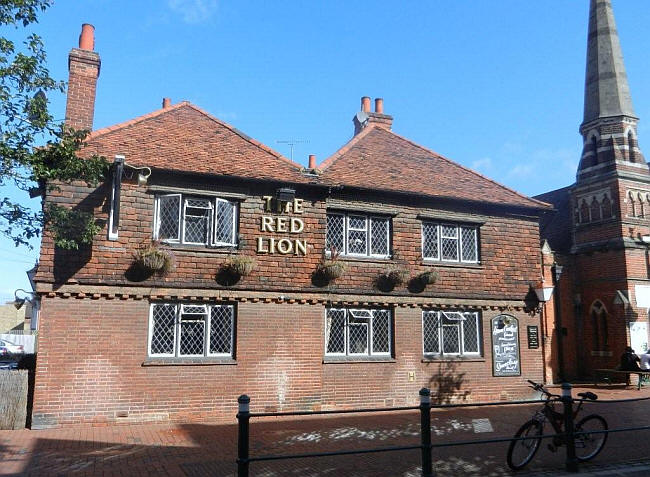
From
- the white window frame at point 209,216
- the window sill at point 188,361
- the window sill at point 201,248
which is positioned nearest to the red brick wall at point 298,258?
the window sill at point 201,248

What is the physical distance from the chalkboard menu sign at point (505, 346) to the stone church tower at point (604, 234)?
696 centimetres

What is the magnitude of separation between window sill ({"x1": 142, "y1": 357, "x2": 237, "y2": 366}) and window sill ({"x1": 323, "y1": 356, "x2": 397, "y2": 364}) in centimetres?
253

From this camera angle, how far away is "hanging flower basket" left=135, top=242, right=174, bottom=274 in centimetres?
1265

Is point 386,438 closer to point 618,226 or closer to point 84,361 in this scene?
point 84,361

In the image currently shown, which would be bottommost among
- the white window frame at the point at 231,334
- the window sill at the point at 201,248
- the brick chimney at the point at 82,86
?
the white window frame at the point at 231,334

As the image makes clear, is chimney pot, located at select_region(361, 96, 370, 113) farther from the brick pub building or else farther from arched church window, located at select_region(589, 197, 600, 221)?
arched church window, located at select_region(589, 197, 600, 221)

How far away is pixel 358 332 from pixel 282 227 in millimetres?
3496

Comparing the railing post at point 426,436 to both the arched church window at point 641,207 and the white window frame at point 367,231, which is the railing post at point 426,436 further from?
the arched church window at point 641,207

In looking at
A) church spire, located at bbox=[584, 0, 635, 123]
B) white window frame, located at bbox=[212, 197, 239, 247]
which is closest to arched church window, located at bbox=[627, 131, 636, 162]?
church spire, located at bbox=[584, 0, 635, 123]

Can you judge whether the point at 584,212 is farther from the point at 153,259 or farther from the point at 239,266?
the point at 153,259

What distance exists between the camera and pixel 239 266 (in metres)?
13.5

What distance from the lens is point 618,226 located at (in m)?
22.6

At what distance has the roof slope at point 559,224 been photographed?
1017 inches

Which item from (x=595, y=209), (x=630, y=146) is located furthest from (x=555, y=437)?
(x=630, y=146)
